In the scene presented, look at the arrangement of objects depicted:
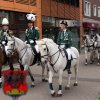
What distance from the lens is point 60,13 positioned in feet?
106

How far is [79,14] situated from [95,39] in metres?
17.8

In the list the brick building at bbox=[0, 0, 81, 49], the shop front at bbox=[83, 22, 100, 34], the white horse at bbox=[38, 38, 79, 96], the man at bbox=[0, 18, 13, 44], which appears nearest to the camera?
the white horse at bbox=[38, 38, 79, 96]

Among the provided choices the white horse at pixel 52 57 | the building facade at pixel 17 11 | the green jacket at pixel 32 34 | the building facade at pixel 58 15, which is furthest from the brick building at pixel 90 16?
the white horse at pixel 52 57

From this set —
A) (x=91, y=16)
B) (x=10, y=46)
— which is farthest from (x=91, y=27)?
(x=10, y=46)

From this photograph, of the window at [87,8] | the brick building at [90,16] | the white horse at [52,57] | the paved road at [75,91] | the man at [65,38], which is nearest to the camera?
the white horse at [52,57]

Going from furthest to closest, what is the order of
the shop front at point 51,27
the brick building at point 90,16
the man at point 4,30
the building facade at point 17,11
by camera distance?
the brick building at point 90,16 → the shop front at point 51,27 → the building facade at point 17,11 → the man at point 4,30

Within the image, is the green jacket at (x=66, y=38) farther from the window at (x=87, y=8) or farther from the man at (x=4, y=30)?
the window at (x=87, y=8)

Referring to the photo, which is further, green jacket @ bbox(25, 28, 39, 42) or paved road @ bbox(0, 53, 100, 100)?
green jacket @ bbox(25, 28, 39, 42)

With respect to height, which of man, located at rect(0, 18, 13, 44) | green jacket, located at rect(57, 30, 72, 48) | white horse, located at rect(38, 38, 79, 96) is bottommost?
white horse, located at rect(38, 38, 79, 96)

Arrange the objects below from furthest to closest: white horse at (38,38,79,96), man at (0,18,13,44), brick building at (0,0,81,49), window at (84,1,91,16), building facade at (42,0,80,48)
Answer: window at (84,1,91,16), building facade at (42,0,80,48), brick building at (0,0,81,49), man at (0,18,13,44), white horse at (38,38,79,96)

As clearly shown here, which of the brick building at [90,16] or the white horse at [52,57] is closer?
the white horse at [52,57]

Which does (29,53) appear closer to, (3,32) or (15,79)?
(3,32)

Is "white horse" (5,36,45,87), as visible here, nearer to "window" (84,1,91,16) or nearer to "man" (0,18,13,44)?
"man" (0,18,13,44)

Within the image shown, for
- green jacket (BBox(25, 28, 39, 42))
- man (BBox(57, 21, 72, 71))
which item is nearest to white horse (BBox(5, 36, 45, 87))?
green jacket (BBox(25, 28, 39, 42))
